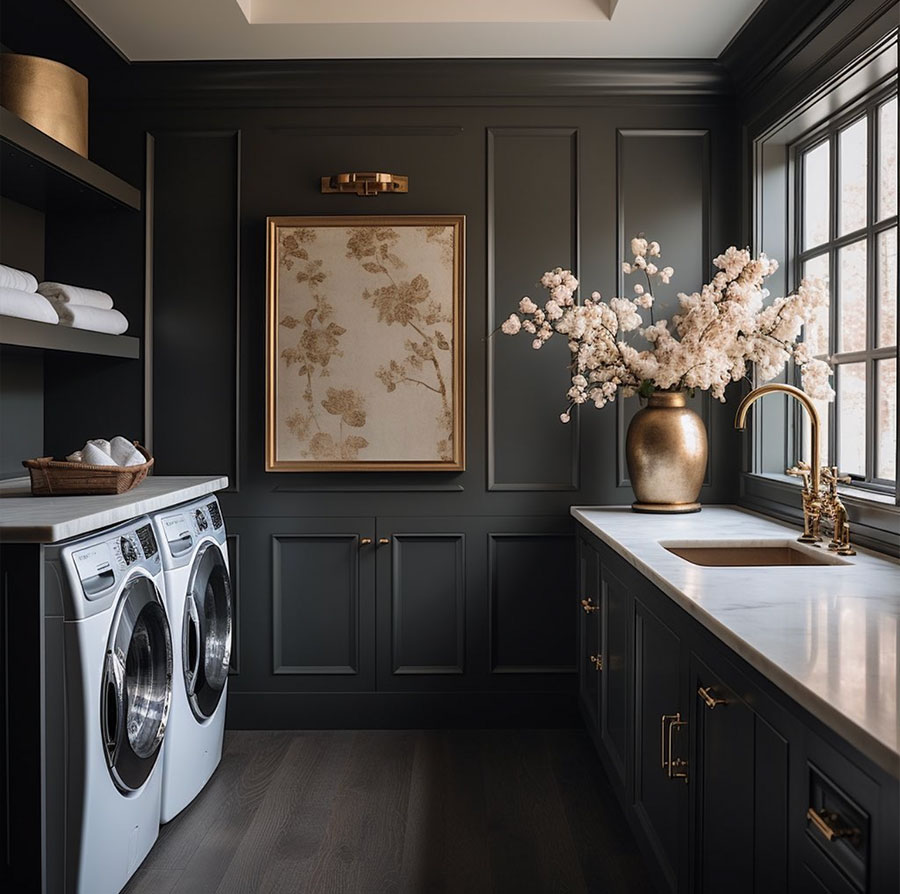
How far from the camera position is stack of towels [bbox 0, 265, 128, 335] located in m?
2.63

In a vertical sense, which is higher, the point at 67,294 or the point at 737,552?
the point at 67,294

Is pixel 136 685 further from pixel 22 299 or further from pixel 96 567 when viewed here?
pixel 22 299

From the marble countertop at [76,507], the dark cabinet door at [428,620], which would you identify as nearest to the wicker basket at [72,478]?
the marble countertop at [76,507]

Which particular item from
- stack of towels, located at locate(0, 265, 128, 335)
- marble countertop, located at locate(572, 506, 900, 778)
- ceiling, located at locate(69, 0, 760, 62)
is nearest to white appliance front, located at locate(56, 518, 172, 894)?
Answer: stack of towels, located at locate(0, 265, 128, 335)

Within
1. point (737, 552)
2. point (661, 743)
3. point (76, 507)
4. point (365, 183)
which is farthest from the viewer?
point (365, 183)

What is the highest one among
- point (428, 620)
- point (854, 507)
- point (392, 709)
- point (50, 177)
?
point (50, 177)

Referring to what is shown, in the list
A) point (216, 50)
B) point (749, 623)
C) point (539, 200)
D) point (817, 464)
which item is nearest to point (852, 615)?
point (749, 623)

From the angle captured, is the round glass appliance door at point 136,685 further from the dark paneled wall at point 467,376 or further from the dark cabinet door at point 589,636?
the dark cabinet door at point 589,636

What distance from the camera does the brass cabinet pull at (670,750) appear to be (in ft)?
6.44

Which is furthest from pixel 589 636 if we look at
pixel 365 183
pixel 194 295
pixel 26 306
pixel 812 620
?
pixel 26 306

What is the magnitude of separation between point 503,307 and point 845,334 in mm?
1267

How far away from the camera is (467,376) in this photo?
11.7 ft

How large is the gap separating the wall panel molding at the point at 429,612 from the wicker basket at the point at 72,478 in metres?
1.24

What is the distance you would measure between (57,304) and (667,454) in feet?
7.02
